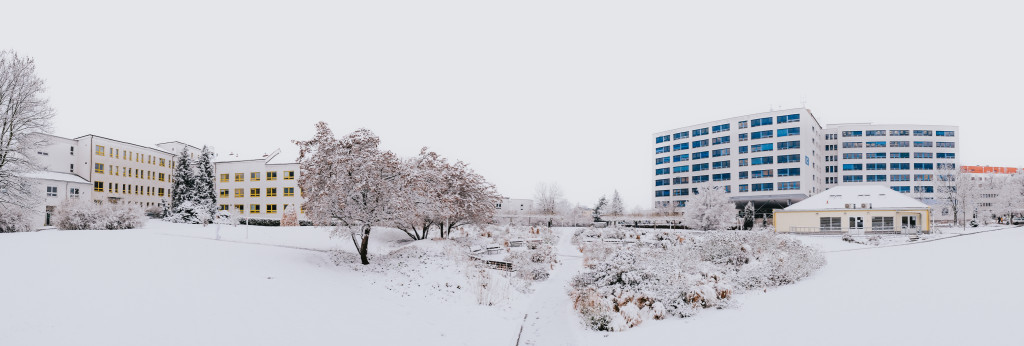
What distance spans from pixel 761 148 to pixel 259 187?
77.2 meters

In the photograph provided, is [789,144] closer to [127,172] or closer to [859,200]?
[859,200]

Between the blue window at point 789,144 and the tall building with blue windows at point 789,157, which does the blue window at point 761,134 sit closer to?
the tall building with blue windows at point 789,157

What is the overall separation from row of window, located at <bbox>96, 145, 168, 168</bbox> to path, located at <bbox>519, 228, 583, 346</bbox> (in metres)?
61.4

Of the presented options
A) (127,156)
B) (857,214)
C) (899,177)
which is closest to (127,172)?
(127,156)

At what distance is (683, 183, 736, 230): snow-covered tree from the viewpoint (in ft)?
172

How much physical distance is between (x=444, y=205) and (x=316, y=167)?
376 inches

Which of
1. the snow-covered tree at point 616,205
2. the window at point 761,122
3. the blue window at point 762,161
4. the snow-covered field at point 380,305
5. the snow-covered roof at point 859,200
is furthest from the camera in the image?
the snow-covered tree at point 616,205

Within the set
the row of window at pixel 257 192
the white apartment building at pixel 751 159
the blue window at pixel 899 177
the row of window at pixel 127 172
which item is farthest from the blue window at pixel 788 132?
the row of window at pixel 127 172

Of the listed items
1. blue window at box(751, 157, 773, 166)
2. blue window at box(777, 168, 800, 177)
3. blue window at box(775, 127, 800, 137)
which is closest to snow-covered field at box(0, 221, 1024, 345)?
blue window at box(777, 168, 800, 177)

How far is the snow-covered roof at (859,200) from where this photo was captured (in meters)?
44.9

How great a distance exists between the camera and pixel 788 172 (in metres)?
71.1

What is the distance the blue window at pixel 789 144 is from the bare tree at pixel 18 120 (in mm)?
84853

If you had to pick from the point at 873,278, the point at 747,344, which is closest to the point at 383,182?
the point at 747,344

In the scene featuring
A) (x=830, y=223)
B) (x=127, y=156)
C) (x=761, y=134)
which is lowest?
(x=830, y=223)
